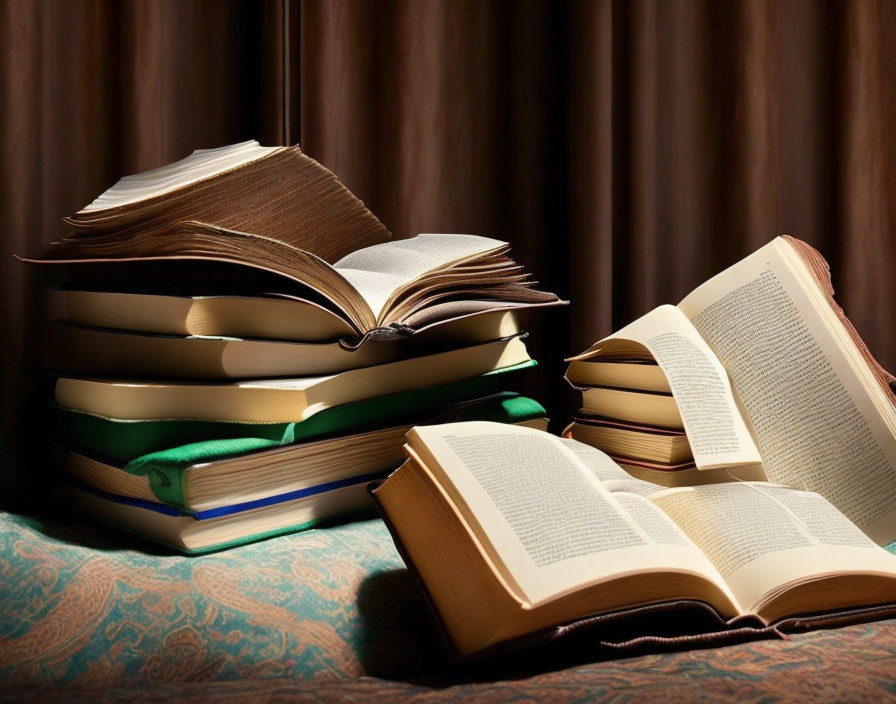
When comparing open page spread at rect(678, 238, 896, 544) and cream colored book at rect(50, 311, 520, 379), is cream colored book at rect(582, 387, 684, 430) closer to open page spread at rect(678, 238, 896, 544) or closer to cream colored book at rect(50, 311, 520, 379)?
open page spread at rect(678, 238, 896, 544)

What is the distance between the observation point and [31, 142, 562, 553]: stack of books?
2.67 feet

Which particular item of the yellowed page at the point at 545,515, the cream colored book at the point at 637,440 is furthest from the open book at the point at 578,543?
the cream colored book at the point at 637,440

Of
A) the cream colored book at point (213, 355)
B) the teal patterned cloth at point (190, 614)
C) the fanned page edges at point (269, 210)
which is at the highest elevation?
the fanned page edges at point (269, 210)

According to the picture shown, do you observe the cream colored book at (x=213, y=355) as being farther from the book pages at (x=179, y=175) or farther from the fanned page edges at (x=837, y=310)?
the fanned page edges at (x=837, y=310)

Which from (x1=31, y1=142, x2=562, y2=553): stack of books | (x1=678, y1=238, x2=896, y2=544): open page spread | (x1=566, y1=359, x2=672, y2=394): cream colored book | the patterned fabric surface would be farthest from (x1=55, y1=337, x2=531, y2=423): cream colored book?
(x1=678, y1=238, x2=896, y2=544): open page spread

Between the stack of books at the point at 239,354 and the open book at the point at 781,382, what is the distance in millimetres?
198

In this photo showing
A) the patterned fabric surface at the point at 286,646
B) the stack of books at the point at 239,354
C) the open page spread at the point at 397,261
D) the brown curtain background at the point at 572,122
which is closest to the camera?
the patterned fabric surface at the point at 286,646

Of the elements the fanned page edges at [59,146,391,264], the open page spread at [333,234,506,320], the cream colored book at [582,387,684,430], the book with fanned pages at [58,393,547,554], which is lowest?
the book with fanned pages at [58,393,547,554]

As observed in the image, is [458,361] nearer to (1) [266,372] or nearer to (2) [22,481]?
(1) [266,372]

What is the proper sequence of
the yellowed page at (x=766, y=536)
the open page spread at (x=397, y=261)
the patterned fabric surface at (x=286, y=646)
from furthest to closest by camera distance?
the open page spread at (x=397, y=261) < the yellowed page at (x=766, y=536) < the patterned fabric surface at (x=286, y=646)

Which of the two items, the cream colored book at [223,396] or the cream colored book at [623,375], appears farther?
the cream colored book at [623,375]

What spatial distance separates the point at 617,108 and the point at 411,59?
0.35 metres

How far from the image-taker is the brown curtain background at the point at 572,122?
1296 millimetres

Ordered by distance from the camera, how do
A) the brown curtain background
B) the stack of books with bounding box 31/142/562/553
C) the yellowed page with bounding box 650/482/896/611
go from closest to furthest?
the yellowed page with bounding box 650/482/896/611
the stack of books with bounding box 31/142/562/553
the brown curtain background
